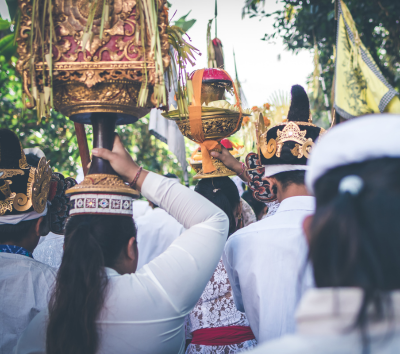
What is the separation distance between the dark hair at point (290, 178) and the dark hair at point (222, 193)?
1.82ft

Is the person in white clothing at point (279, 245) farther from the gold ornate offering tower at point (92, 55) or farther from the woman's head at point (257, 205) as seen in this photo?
the woman's head at point (257, 205)

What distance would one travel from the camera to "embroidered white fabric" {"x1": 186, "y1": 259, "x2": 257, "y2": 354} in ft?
7.85

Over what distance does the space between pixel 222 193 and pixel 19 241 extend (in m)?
1.35

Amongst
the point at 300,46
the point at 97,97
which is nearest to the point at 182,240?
the point at 97,97

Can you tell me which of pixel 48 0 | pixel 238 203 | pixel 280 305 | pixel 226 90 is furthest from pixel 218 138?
pixel 48 0

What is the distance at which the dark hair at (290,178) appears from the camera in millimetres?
2229

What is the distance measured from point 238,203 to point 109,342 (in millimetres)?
1658

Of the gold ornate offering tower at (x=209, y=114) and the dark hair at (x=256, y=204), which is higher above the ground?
the gold ornate offering tower at (x=209, y=114)

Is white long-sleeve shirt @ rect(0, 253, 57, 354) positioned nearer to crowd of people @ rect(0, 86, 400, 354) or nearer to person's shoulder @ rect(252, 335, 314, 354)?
crowd of people @ rect(0, 86, 400, 354)

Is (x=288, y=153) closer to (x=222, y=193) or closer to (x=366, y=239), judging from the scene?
(x=222, y=193)

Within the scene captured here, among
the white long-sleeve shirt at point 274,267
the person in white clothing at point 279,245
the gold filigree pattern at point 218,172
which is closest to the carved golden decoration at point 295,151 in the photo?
the person in white clothing at point 279,245

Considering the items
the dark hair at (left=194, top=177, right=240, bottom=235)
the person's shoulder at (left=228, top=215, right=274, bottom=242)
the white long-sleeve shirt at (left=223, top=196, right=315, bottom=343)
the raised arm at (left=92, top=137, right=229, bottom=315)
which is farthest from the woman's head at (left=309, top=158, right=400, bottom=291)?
the dark hair at (left=194, top=177, right=240, bottom=235)

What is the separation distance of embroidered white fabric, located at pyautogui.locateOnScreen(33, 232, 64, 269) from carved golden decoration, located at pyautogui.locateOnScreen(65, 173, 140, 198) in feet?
5.56

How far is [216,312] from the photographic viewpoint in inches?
97.6
